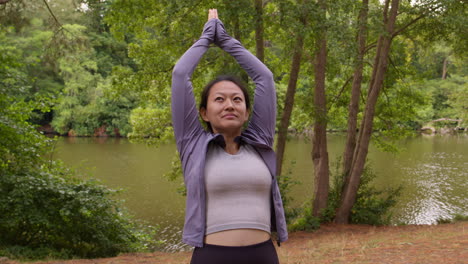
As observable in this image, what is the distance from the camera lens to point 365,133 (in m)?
11.2

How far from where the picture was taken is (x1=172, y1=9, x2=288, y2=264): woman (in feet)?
5.67

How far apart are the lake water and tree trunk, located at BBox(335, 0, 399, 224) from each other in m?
1.76

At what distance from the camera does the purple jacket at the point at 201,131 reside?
69.2 inches

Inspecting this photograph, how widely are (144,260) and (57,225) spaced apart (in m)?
1.85

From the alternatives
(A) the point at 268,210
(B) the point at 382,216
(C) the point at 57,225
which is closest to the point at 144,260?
(C) the point at 57,225

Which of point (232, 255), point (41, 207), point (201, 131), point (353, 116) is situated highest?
point (201, 131)

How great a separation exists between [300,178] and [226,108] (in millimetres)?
17866

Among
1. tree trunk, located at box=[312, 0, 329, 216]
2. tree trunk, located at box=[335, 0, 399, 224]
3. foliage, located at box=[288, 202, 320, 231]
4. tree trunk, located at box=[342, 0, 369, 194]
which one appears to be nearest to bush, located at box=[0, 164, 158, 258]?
foliage, located at box=[288, 202, 320, 231]

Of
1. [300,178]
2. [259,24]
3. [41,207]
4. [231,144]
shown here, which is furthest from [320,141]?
[231,144]

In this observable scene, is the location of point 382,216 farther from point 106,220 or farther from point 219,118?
point 219,118

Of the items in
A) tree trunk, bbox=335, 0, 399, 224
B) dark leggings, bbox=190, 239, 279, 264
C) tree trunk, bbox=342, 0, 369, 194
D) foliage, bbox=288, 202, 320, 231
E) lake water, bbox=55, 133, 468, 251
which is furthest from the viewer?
lake water, bbox=55, 133, 468, 251

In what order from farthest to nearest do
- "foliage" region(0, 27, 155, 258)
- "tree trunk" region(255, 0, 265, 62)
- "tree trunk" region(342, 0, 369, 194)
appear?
"tree trunk" region(342, 0, 369, 194)
"tree trunk" region(255, 0, 265, 62)
"foliage" region(0, 27, 155, 258)

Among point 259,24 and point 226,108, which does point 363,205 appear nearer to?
point 259,24

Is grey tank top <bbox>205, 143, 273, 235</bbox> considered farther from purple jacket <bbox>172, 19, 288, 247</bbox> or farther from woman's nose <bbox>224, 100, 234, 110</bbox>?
woman's nose <bbox>224, 100, 234, 110</bbox>
